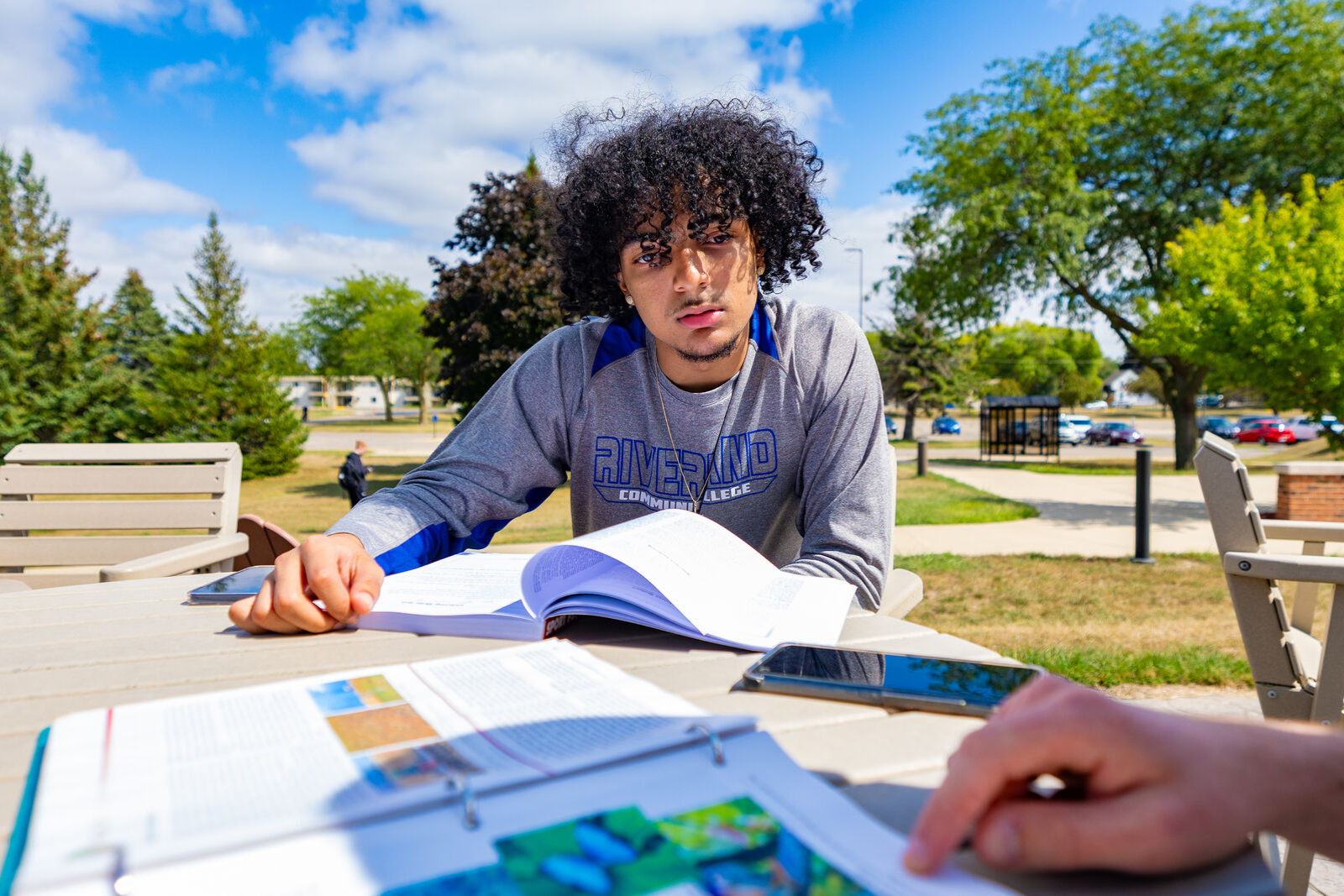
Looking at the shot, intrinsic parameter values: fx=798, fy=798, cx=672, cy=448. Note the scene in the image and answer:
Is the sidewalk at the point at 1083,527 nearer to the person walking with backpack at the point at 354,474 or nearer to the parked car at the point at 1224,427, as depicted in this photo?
the person walking with backpack at the point at 354,474

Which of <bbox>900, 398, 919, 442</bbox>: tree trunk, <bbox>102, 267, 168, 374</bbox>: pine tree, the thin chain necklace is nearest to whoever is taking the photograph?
the thin chain necklace

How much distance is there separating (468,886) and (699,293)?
59.8 inches

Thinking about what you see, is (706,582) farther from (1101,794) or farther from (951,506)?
(951,506)

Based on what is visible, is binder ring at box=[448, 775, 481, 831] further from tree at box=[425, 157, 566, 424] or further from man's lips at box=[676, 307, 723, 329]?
tree at box=[425, 157, 566, 424]

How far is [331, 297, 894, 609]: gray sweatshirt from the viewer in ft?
5.94

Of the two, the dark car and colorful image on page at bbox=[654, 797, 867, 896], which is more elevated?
colorful image on page at bbox=[654, 797, 867, 896]

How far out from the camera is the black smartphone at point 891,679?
0.78 m

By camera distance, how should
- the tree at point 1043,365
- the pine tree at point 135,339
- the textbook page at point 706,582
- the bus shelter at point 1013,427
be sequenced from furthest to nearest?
the tree at point 1043,365
the bus shelter at point 1013,427
the pine tree at point 135,339
the textbook page at point 706,582

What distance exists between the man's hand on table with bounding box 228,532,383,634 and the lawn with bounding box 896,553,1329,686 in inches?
120

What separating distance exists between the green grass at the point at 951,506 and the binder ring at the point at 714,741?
827 cm

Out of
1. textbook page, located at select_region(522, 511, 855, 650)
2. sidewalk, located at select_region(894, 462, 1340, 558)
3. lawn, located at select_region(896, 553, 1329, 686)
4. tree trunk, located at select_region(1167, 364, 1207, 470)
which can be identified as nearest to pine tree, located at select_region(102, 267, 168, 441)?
sidewalk, located at select_region(894, 462, 1340, 558)

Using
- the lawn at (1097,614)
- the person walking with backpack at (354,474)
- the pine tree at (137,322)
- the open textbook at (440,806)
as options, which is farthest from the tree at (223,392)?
the open textbook at (440,806)

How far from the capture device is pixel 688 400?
6.56ft

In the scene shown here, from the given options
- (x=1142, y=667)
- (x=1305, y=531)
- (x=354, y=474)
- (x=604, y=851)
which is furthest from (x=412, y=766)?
(x=354, y=474)
